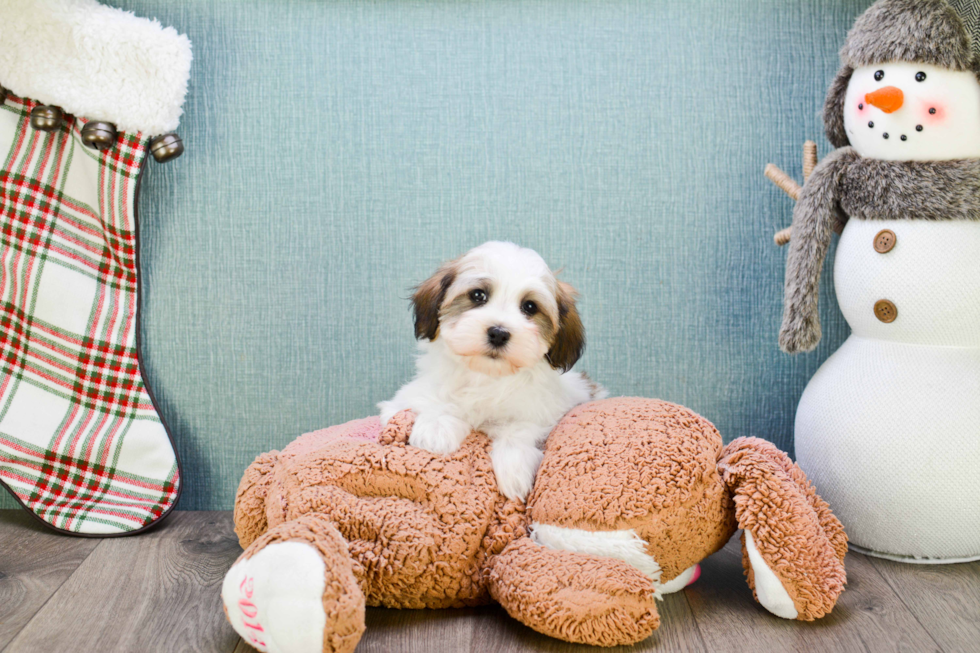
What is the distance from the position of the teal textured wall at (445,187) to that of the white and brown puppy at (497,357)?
315 mm

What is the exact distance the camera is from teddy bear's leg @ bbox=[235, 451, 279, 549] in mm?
1462

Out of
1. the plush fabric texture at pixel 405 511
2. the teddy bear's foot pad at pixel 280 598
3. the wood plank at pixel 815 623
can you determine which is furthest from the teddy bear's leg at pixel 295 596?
the wood plank at pixel 815 623


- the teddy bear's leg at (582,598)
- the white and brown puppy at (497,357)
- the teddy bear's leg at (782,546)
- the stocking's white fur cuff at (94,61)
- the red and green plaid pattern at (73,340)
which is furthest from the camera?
the red and green plaid pattern at (73,340)

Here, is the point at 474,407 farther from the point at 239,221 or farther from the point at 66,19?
the point at 66,19

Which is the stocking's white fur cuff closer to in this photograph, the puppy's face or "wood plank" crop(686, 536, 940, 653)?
the puppy's face

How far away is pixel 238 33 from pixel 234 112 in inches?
7.1

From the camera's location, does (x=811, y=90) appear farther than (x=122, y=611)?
Yes

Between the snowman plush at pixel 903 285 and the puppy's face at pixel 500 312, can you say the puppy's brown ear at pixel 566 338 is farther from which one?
the snowman plush at pixel 903 285

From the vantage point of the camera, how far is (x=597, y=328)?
1881mm

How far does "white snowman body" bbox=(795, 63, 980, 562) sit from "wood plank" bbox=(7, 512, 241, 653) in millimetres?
1220

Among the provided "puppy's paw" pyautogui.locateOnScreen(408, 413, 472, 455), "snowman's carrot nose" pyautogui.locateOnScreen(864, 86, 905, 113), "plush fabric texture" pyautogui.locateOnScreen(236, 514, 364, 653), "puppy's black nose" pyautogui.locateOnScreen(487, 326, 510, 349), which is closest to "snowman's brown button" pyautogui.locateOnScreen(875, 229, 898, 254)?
"snowman's carrot nose" pyautogui.locateOnScreen(864, 86, 905, 113)

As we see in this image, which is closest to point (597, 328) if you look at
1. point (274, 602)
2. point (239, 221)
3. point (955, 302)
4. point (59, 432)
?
point (955, 302)

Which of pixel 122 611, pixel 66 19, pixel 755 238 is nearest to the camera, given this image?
pixel 122 611

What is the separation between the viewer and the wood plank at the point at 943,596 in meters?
1.30
